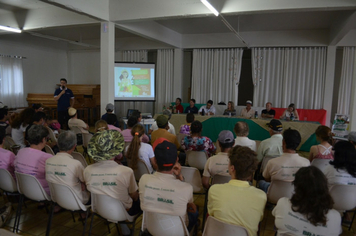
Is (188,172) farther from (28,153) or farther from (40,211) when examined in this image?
(40,211)

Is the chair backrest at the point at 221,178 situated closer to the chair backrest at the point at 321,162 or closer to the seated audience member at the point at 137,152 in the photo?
the seated audience member at the point at 137,152

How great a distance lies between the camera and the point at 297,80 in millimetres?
8844

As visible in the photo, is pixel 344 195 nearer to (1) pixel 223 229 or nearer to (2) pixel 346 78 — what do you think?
(1) pixel 223 229

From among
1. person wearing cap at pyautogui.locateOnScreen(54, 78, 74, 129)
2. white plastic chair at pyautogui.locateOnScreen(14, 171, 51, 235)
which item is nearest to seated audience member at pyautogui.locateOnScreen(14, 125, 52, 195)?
white plastic chair at pyautogui.locateOnScreen(14, 171, 51, 235)

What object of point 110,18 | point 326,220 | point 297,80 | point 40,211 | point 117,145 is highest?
point 110,18

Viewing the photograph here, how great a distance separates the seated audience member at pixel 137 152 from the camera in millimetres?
2930

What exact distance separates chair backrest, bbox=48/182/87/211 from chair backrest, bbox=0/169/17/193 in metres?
0.53

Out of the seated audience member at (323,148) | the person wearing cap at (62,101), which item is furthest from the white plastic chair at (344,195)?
the person wearing cap at (62,101)

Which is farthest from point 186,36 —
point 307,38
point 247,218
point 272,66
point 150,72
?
point 247,218

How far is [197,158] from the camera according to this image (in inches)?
127

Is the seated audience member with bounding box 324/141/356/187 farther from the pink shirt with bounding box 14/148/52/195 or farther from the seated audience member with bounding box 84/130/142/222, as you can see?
Answer: the pink shirt with bounding box 14/148/52/195

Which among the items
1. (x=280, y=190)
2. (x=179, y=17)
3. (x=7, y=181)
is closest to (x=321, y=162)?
(x=280, y=190)

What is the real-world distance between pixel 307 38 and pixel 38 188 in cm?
893

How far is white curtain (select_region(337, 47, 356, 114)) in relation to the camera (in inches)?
330
